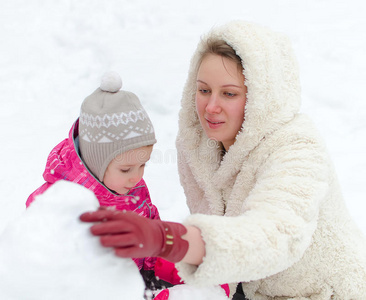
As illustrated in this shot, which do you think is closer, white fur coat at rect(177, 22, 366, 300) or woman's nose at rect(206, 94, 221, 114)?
white fur coat at rect(177, 22, 366, 300)

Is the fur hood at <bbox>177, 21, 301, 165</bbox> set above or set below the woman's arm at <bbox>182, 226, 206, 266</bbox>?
above

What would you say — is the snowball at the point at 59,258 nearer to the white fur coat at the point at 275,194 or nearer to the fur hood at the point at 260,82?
the white fur coat at the point at 275,194

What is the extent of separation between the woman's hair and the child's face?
41 cm

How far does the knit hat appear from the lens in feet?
4.31

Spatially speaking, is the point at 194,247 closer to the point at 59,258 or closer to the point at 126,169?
the point at 59,258

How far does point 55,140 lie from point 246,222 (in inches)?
89.1

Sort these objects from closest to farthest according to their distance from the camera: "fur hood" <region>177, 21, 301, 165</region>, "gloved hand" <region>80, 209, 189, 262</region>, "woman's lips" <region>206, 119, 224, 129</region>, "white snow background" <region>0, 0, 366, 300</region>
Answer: "gloved hand" <region>80, 209, 189, 262</region> → "fur hood" <region>177, 21, 301, 165</region> → "woman's lips" <region>206, 119, 224, 129</region> → "white snow background" <region>0, 0, 366, 300</region>

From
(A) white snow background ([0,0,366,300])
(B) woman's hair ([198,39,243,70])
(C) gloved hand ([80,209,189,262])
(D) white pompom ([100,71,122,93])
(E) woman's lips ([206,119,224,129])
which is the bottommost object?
(A) white snow background ([0,0,366,300])

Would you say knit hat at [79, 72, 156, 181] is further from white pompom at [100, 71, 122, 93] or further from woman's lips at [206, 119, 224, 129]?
woman's lips at [206, 119, 224, 129]

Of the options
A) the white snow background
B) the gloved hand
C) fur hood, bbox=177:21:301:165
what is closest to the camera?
the gloved hand

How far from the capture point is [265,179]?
1051 mm

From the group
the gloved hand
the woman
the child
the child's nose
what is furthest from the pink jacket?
the gloved hand

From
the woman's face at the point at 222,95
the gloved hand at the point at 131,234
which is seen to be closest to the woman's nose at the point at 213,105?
the woman's face at the point at 222,95

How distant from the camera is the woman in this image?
854mm
